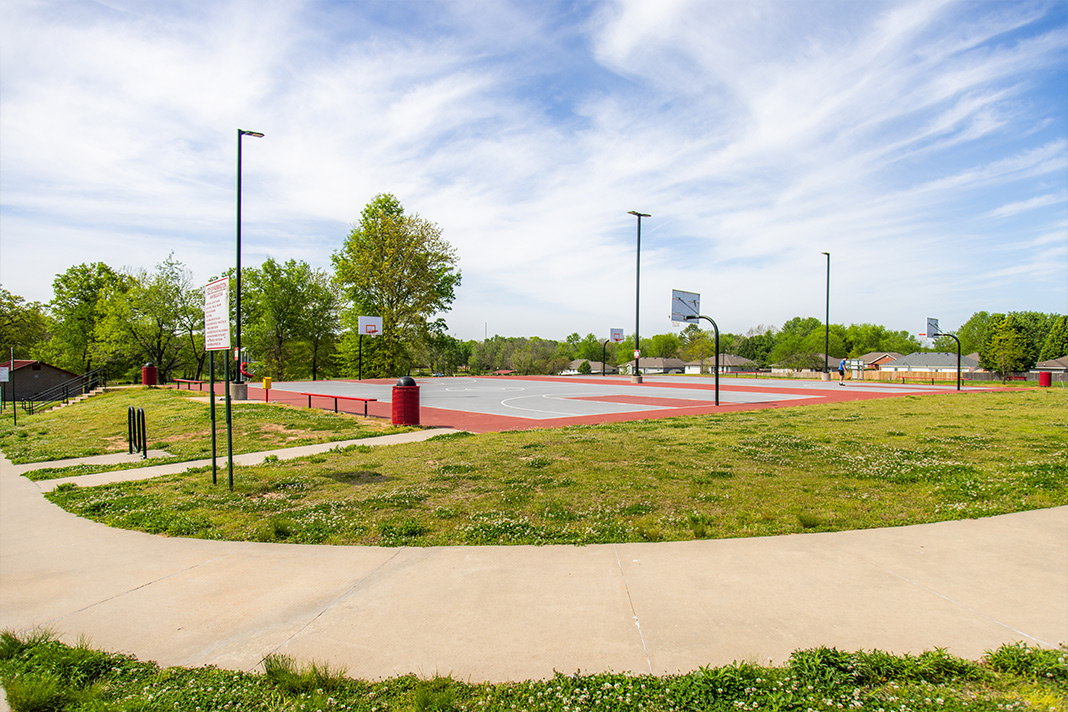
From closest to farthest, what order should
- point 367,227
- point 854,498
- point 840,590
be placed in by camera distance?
point 840,590 < point 854,498 < point 367,227

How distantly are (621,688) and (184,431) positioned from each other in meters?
14.9

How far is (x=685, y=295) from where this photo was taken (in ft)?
124

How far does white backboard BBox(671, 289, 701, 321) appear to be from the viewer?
111 feet

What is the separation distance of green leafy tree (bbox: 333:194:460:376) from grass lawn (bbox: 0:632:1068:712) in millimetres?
52085

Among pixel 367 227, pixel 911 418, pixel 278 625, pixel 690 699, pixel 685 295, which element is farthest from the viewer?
pixel 367 227

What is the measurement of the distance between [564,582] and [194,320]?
5423 centimetres

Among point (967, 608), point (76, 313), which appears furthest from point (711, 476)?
point (76, 313)

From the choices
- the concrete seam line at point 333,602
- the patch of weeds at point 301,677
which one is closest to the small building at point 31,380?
the concrete seam line at point 333,602

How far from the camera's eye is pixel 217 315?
807cm

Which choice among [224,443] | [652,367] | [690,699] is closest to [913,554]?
[690,699]

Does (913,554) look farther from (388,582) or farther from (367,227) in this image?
(367,227)

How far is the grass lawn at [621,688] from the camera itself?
2.81m

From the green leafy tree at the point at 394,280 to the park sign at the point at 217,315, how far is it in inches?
1836

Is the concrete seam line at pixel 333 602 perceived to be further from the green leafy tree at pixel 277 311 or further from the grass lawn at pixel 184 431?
the green leafy tree at pixel 277 311
